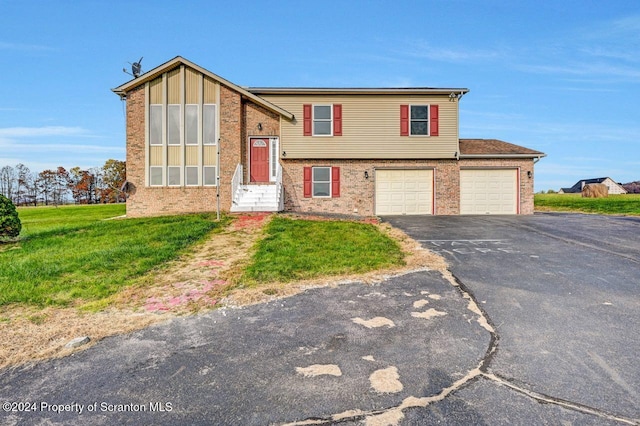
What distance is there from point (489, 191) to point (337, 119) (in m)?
8.53

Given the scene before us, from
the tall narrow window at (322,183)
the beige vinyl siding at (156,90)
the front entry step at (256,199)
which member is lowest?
the front entry step at (256,199)

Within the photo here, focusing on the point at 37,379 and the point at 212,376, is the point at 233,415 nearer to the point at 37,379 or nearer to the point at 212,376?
the point at 212,376

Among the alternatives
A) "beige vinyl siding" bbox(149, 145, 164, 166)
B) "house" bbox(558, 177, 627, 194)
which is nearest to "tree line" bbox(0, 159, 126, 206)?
"beige vinyl siding" bbox(149, 145, 164, 166)

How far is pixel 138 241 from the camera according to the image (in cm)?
954

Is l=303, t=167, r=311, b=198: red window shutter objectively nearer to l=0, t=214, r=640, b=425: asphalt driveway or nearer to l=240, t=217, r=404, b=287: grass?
l=240, t=217, r=404, b=287: grass

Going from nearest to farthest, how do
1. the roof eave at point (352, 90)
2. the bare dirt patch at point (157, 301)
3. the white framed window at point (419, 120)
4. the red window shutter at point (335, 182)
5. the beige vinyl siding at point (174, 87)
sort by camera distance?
the bare dirt patch at point (157, 301), the beige vinyl siding at point (174, 87), the roof eave at point (352, 90), the red window shutter at point (335, 182), the white framed window at point (419, 120)

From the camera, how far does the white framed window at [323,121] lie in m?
17.4

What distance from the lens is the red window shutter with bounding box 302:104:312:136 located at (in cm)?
1733

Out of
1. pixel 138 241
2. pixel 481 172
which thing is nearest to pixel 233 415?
pixel 138 241

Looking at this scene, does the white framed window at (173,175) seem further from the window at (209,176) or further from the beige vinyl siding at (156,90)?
the beige vinyl siding at (156,90)

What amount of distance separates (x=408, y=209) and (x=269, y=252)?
36.3 ft

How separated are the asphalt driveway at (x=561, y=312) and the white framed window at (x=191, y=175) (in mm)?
11734

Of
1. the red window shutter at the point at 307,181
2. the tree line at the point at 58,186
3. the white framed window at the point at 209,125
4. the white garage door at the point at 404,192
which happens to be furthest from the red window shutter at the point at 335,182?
the tree line at the point at 58,186

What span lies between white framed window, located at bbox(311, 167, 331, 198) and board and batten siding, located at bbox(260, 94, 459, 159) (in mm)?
838
